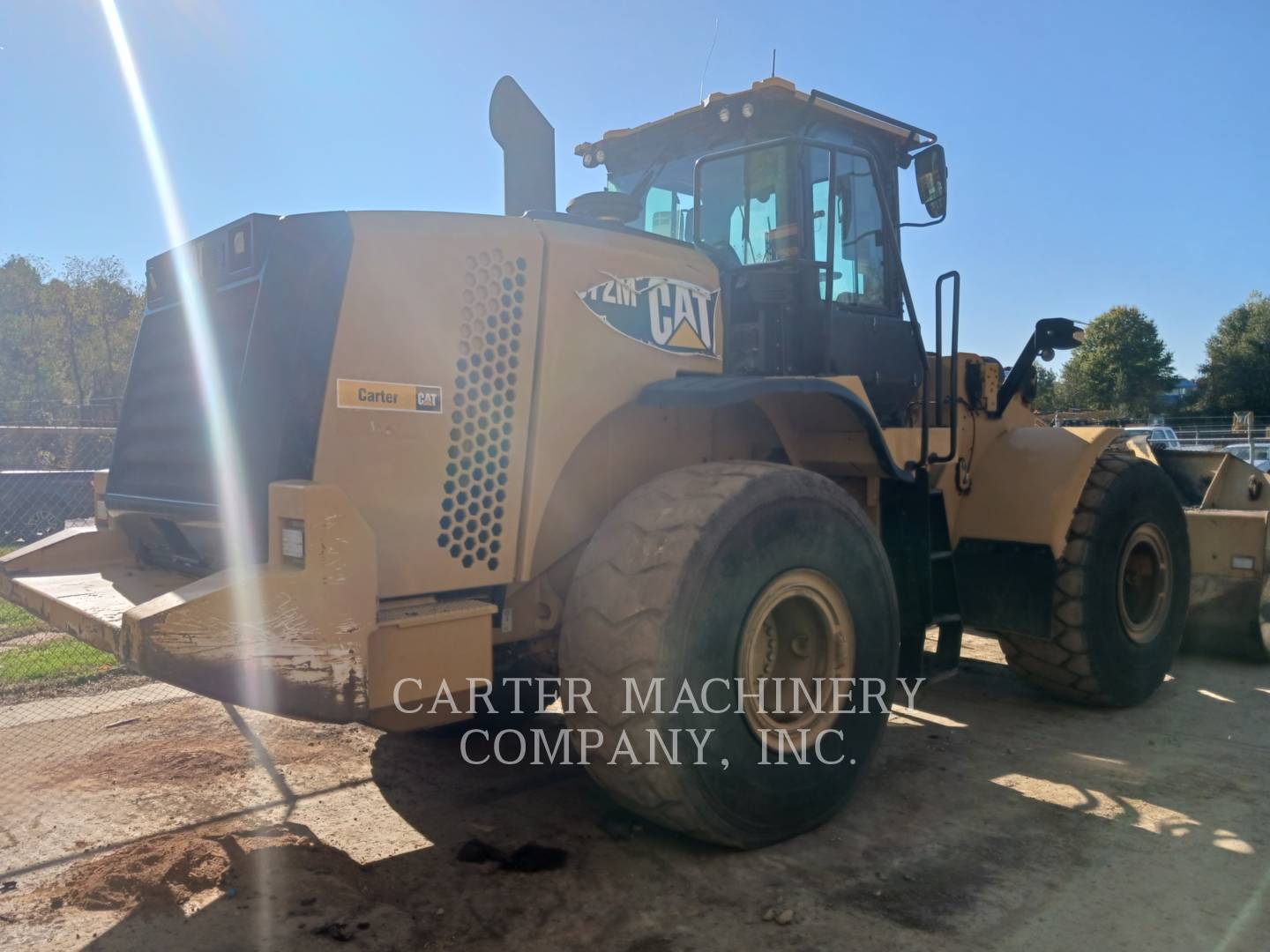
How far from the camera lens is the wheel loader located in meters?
3.04

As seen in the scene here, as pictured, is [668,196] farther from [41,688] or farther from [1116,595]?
[41,688]

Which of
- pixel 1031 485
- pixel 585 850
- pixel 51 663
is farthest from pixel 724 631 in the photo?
pixel 51 663

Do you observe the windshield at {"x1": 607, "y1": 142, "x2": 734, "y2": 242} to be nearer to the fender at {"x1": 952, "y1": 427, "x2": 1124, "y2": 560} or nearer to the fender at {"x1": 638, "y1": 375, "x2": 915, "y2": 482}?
the fender at {"x1": 638, "y1": 375, "x2": 915, "y2": 482}

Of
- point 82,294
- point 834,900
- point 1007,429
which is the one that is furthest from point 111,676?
point 82,294

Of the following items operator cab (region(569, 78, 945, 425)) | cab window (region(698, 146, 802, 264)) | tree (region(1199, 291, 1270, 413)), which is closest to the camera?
operator cab (region(569, 78, 945, 425))

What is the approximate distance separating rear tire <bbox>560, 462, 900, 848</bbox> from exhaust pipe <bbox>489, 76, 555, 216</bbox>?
1.80 meters

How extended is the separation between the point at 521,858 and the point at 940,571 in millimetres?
2577

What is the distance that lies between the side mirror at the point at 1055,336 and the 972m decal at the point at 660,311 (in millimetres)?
2828

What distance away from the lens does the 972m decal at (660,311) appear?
3631 millimetres

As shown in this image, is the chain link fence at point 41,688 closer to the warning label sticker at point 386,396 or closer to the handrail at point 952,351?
the warning label sticker at point 386,396

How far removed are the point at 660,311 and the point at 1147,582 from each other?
407cm

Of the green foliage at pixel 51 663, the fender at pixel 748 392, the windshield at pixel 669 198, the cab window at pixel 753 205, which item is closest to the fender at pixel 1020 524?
the fender at pixel 748 392

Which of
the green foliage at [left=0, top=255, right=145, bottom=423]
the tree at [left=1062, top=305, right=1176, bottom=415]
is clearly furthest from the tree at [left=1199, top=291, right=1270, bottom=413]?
the green foliage at [left=0, top=255, right=145, bottom=423]

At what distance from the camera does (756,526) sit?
3.49 metres
